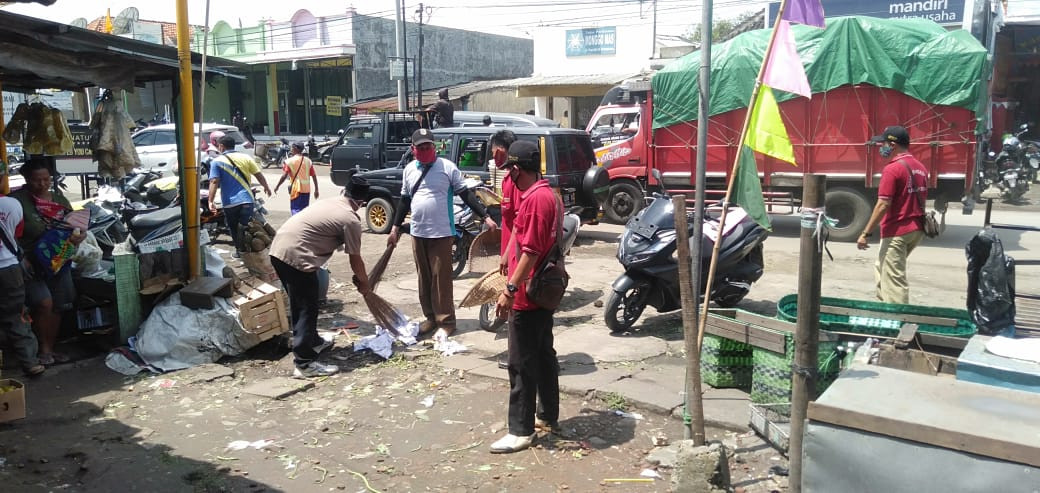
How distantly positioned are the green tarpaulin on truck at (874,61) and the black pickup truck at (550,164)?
8.21 feet

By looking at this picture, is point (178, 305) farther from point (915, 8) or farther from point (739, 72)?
point (915, 8)

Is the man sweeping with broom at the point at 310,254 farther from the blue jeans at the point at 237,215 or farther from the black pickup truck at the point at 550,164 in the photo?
the black pickup truck at the point at 550,164

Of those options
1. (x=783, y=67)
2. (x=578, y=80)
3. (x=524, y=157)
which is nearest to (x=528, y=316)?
(x=524, y=157)

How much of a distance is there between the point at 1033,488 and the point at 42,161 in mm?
6575

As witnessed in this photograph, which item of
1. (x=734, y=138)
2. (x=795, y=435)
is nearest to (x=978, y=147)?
(x=734, y=138)

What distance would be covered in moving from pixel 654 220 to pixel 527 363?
2.81m

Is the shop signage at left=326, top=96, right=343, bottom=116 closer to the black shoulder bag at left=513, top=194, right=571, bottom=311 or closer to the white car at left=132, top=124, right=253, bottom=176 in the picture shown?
the white car at left=132, top=124, right=253, bottom=176

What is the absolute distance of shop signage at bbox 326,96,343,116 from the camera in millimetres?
32406

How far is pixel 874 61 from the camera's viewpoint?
11570mm

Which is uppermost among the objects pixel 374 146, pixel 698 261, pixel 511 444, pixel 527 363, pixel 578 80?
pixel 578 80

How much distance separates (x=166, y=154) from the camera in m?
19.4

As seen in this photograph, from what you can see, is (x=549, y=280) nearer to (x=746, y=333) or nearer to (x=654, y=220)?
→ (x=746, y=333)

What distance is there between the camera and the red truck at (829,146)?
37.3ft

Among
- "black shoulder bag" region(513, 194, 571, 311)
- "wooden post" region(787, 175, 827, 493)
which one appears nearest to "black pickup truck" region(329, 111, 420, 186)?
"black shoulder bag" region(513, 194, 571, 311)
